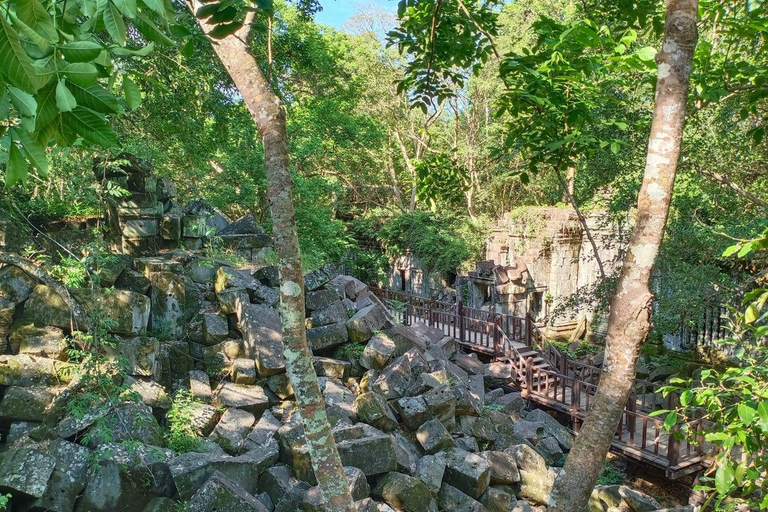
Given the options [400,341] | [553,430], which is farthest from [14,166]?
[553,430]

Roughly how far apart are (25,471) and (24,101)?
3035mm

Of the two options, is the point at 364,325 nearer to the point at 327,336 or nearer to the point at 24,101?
the point at 327,336

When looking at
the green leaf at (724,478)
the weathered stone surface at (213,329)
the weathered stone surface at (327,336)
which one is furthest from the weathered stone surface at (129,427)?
the green leaf at (724,478)

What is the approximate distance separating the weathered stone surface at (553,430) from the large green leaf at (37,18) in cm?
697

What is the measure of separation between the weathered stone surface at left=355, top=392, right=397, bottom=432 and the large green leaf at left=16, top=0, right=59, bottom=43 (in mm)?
4300

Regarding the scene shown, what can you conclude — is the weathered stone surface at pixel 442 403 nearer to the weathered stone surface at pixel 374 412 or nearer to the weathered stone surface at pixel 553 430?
the weathered stone surface at pixel 374 412

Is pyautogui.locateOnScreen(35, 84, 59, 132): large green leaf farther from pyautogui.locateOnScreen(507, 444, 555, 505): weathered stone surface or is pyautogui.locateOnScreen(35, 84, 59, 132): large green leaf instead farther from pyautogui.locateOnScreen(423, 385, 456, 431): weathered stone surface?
pyautogui.locateOnScreen(507, 444, 555, 505): weathered stone surface

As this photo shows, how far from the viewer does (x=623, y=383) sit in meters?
2.06

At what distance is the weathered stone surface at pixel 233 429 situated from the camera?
427 centimetres

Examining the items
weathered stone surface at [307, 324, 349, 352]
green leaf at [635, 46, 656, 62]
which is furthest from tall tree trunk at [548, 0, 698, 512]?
weathered stone surface at [307, 324, 349, 352]

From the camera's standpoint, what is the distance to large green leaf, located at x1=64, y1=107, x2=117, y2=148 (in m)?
1.24

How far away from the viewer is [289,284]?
2775 millimetres

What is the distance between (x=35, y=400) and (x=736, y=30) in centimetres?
557

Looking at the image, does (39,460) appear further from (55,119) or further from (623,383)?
(623,383)
